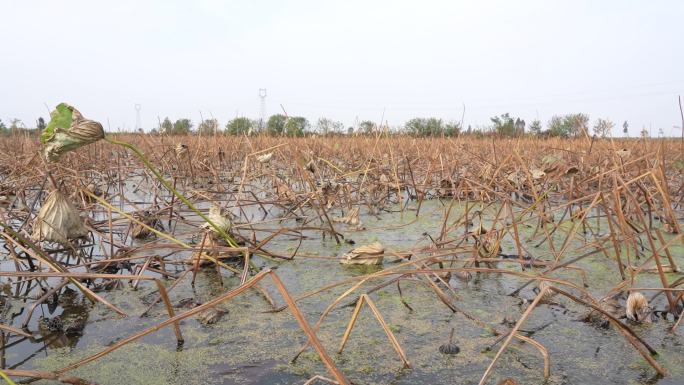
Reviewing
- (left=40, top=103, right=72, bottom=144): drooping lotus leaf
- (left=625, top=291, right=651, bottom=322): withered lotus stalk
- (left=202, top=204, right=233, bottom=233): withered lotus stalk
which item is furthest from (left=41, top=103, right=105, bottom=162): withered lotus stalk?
(left=625, top=291, right=651, bottom=322): withered lotus stalk

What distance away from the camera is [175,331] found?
980 millimetres

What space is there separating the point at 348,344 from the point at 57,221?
2.52ft

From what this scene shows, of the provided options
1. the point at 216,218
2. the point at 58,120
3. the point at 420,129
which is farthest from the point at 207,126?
the point at 420,129

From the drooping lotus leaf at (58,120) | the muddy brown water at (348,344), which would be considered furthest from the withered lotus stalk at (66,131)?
the muddy brown water at (348,344)

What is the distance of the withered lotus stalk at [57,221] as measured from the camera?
1.14 meters

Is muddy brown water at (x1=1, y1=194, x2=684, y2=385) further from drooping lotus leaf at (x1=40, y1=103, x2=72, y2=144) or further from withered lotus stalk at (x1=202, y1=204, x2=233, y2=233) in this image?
drooping lotus leaf at (x1=40, y1=103, x2=72, y2=144)

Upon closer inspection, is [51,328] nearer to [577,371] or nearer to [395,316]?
[395,316]

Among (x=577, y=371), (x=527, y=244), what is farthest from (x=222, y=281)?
(x=527, y=244)

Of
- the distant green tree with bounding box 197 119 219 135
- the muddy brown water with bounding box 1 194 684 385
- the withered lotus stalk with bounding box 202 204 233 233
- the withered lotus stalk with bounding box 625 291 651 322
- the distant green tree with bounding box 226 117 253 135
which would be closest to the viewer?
the muddy brown water with bounding box 1 194 684 385

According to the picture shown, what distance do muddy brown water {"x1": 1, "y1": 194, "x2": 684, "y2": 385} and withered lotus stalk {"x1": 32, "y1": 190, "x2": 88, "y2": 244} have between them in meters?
0.19

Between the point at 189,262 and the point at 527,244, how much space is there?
51.9 inches

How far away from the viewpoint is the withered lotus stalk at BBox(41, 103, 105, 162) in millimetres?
887

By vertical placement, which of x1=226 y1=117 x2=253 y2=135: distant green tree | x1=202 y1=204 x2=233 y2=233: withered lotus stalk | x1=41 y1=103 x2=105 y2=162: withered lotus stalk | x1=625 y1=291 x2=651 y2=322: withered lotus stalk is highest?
x1=226 y1=117 x2=253 y2=135: distant green tree

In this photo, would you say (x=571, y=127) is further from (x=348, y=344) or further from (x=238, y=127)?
(x=348, y=344)
